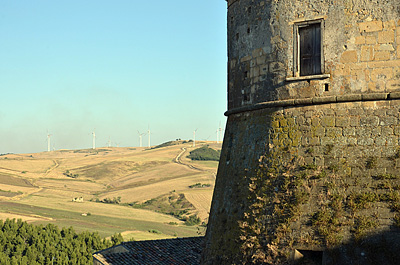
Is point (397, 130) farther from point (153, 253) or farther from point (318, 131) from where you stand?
point (153, 253)

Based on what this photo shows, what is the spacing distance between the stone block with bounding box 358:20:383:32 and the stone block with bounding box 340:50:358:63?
49cm

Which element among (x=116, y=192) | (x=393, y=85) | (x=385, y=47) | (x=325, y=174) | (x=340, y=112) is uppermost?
(x=385, y=47)

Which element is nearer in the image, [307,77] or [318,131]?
[318,131]

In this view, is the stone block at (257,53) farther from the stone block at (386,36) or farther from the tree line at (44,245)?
the tree line at (44,245)

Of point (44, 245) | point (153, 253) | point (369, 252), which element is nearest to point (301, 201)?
point (369, 252)

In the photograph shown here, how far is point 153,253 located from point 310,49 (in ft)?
41.1

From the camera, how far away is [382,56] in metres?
10.3

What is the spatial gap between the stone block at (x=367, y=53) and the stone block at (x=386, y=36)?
0.80 feet

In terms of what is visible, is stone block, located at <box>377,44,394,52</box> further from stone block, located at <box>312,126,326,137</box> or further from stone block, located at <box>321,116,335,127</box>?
stone block, located at <box>312,126,326,137</box>

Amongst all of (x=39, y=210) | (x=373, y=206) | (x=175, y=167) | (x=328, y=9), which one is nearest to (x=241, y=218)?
(x=373, y=206)

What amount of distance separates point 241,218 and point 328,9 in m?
4.84

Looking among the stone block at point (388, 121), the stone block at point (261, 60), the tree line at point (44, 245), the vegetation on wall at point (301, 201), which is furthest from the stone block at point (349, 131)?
the tree line at point (44, 245)

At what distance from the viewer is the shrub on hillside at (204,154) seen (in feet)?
472

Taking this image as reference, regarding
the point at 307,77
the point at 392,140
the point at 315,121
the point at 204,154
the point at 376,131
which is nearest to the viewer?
the point at 392,140
